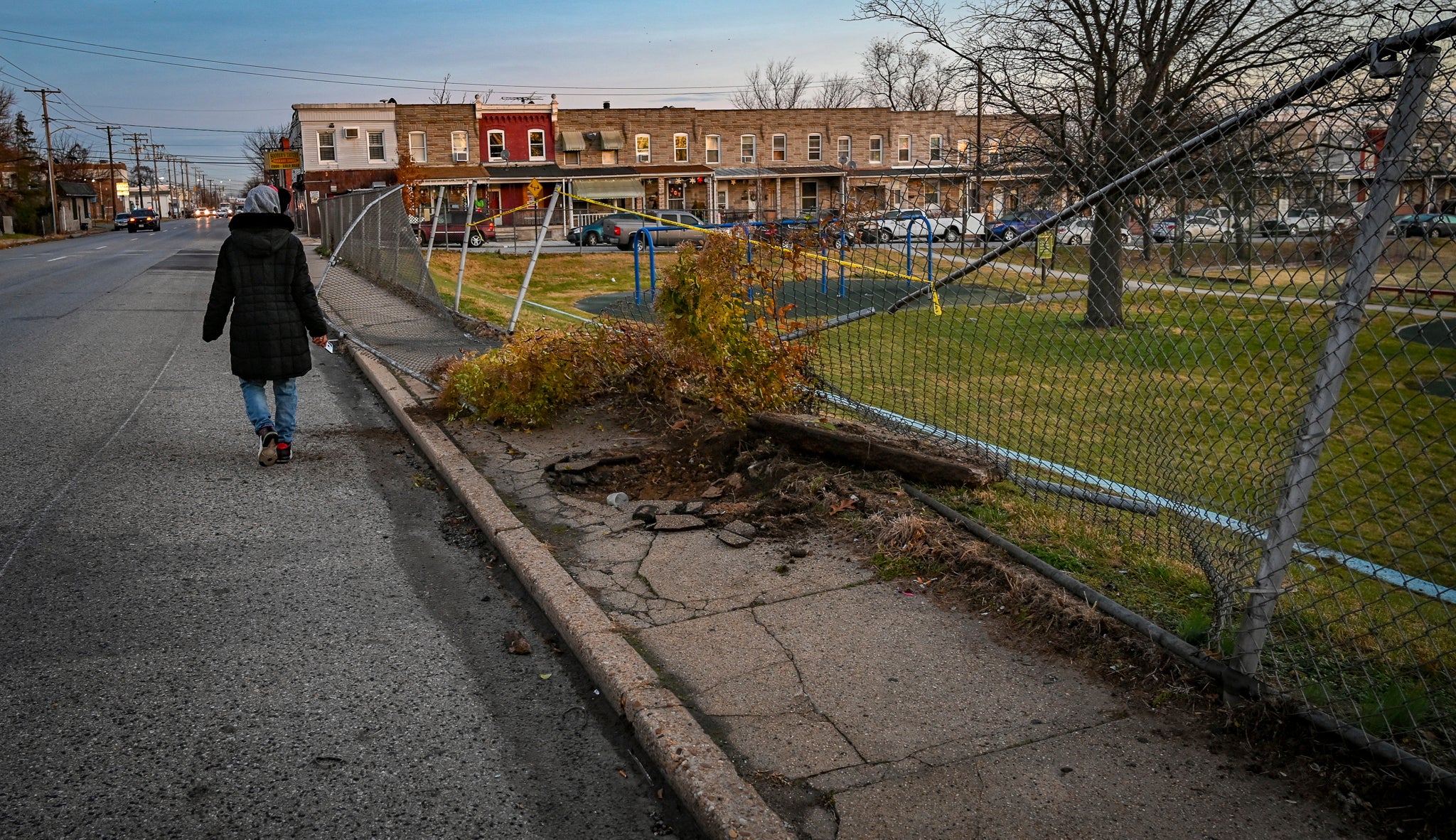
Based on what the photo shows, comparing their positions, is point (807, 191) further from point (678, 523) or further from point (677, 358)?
point (678, 523)

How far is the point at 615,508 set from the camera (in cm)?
580

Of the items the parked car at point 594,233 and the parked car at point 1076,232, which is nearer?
the parked car at point 1076,232

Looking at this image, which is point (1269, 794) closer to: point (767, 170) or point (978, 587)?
point (978, 587)

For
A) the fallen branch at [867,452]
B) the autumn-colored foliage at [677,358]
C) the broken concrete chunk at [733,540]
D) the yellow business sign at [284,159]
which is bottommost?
the broken concrete chunk at [733,540]

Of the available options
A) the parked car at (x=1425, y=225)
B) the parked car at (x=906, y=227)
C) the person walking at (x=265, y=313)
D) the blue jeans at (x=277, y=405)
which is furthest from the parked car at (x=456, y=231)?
the parked car at (x=1425, y=225)

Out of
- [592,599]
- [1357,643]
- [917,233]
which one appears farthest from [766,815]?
[917,233]

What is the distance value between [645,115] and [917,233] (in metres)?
58.2

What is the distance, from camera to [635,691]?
3598 millimetres

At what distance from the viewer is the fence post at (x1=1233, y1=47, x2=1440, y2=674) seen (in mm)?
2869

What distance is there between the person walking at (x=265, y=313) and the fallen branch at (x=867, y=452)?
3.15 m

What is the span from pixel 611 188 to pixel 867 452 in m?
57.7

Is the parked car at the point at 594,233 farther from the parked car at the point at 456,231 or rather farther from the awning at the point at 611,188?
the awning at the point at 611,188

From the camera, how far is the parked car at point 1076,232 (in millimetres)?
4684

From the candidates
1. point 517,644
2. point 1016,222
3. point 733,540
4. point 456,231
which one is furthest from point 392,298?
point 456,231
